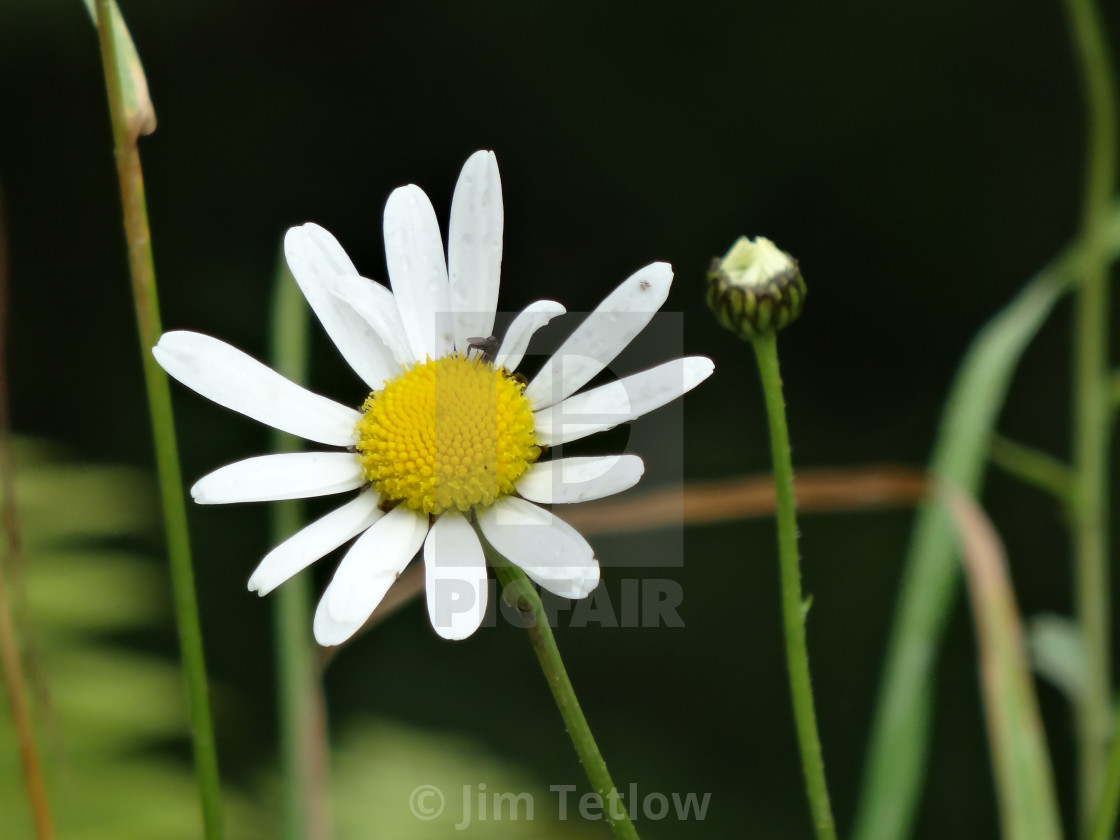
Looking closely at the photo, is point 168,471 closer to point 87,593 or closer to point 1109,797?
point 1109,797

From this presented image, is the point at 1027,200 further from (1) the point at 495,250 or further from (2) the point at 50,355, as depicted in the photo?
(2) the point at 50,355

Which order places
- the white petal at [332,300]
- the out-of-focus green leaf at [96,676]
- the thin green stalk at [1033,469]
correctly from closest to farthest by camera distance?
the white petal at [332,300] → the thin green stalk at [1033,469] → the out-of-focus green leaf at [96,676]

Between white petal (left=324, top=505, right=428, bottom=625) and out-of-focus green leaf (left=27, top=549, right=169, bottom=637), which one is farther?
out-of-focus green leaf (left=27, top=549, right=169, bottom=637)

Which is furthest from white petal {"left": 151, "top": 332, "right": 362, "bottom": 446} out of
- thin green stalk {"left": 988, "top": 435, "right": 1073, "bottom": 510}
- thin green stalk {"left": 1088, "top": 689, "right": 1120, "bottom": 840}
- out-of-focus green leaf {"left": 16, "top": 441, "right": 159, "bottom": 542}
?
out-of-focus green leaf {"left": 16, "top": 441, "right": 159, "bottom": 542}

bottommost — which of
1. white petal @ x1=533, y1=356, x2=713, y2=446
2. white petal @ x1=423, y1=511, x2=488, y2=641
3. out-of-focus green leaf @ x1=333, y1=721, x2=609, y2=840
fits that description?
out-of-focus green leaf @ x1=333, y1=721, x2=609, y2=840

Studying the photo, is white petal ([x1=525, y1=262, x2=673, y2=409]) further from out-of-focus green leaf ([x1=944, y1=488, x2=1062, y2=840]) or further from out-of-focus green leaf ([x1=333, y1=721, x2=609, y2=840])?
out-of-focus green leaf ([x1=333, y1=721, x2=609, y2=840])

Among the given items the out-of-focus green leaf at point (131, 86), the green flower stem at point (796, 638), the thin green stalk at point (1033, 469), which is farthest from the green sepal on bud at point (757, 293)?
the thin green stalk at point (1033, 469)

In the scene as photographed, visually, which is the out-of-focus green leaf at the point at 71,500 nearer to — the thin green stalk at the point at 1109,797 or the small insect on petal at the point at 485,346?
the small insect on petal at the point at 485,346
